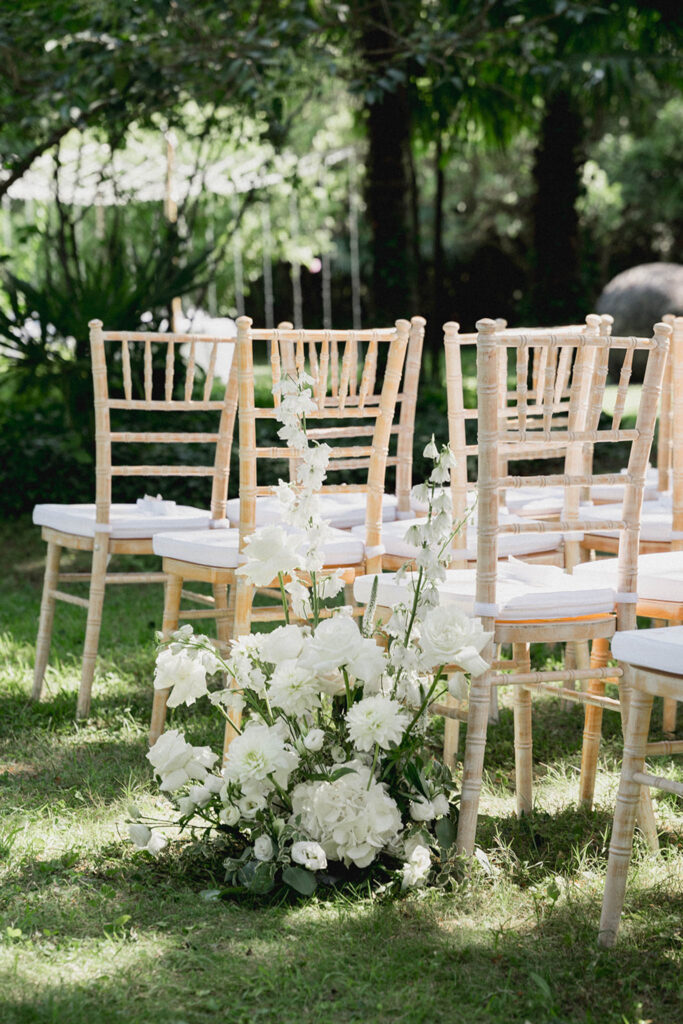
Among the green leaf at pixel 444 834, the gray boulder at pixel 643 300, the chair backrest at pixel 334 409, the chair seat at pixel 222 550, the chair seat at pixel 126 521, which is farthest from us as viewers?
the gray boulder at pixel 643 300

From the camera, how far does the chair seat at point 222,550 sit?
3.03m

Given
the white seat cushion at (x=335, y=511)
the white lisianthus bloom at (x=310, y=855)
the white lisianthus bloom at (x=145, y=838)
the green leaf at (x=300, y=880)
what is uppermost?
the white seat cushion at (x=335, y=511)

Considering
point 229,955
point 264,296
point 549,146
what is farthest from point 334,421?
point 264,296

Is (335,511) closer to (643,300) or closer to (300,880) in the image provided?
(300,880)

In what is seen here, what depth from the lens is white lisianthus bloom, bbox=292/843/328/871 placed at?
2301 mm

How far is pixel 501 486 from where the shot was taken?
250 centimetres

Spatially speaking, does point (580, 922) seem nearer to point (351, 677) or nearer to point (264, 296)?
point (351, 677)

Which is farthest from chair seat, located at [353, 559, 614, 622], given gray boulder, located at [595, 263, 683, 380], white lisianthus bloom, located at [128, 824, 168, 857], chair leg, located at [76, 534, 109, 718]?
gray boulder, located at [595, 263, 683, 380]

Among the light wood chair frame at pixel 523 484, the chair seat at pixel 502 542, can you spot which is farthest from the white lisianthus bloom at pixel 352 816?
the chair seat at pixel 502 542

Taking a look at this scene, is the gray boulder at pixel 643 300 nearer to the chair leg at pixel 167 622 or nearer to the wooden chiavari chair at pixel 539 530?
the chair leg at pixel 167 622

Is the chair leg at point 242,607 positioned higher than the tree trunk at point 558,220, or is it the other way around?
the tree trunk at point 558,220

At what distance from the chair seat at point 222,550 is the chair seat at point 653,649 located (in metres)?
0.99

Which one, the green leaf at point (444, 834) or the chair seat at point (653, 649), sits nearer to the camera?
the chair seat at point (653, 649)

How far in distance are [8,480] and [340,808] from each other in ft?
18.4
